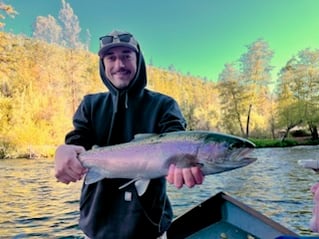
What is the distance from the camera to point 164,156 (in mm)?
1630

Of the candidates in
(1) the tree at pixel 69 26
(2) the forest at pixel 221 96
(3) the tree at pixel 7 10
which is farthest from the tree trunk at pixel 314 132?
(1) the tree at pixel 69 26

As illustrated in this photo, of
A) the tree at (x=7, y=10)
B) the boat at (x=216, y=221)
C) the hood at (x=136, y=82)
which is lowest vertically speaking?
the boat at (x=216, y=221)

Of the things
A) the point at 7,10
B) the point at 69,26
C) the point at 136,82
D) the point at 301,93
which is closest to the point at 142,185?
the point at 136,82

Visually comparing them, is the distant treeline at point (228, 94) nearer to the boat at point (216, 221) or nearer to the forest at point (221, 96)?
the forest at point (221, 96)

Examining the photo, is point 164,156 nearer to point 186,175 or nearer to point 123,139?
point 186,175

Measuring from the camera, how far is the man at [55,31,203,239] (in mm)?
1870

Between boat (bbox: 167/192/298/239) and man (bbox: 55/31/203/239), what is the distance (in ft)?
6.53

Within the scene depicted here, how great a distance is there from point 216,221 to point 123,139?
2.39 meters

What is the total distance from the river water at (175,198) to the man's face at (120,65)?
11.0 ft

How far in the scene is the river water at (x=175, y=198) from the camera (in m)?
7.24

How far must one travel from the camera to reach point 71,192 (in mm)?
11719

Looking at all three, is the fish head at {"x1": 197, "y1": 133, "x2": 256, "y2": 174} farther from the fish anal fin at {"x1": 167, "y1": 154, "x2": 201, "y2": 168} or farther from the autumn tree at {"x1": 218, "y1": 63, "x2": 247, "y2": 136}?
the autumn tree at {"x1": 218, "y1": 63, "x2": 247, "y2": 136}

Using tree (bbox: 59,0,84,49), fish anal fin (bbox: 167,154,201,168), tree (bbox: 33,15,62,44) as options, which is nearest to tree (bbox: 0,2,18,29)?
fish anal fin (bbox: 167,154,201,168)

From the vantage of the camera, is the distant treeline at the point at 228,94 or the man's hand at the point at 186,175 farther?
the distant treeline at the point at 228,94
